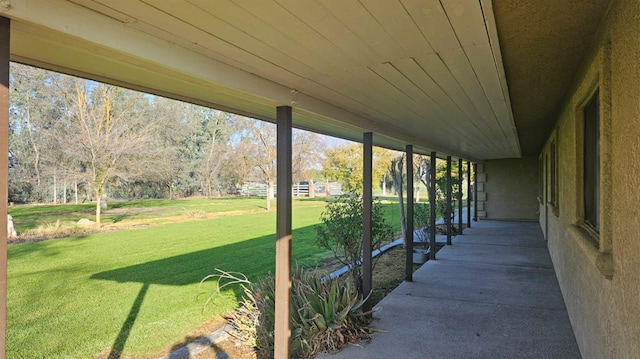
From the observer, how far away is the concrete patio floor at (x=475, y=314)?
129 inches

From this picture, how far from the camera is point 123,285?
6.60 metres

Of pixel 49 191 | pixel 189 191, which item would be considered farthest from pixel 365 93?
pixel 189 191

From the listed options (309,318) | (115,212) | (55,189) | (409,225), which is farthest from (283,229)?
(115,212)

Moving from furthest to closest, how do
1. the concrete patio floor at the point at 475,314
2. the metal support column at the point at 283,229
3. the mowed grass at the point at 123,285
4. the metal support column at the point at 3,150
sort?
the mowed grass at the point at 123,285 < the concrete patio floor at the point at 475,314 < the metal support column at the point at 283,229 < the metal support column at the point at 3,150

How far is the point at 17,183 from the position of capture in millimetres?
13414

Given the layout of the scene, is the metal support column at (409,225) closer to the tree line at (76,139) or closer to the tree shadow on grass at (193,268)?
the tree shadow on grass at (193,268)

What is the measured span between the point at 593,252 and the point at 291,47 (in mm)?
1952

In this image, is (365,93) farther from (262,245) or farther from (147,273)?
(262,245)

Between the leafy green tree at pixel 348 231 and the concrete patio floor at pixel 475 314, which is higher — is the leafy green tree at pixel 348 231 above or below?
above

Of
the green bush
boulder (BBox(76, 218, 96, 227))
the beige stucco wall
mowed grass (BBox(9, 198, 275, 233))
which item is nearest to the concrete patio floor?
the green bush

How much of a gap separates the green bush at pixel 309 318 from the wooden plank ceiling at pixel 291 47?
177 centimetres

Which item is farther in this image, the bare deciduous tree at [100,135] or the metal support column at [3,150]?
the bare deciduous tree at [100,135]

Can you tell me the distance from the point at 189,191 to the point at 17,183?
11302 millimetres

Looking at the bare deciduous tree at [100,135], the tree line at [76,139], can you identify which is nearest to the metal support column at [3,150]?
the tree line at [76,139]
